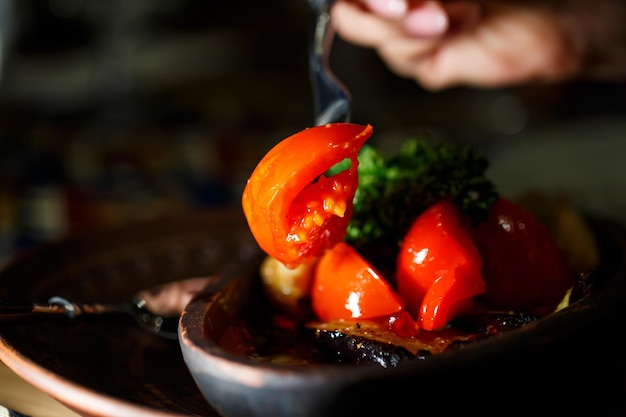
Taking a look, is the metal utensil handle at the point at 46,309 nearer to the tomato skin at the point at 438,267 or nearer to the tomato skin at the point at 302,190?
the tomato skin at the point at 302,190

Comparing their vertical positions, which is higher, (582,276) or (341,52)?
(582,276)

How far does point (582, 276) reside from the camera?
99cm

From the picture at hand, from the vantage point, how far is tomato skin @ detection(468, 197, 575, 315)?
1.08m

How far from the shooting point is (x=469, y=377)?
755 mm

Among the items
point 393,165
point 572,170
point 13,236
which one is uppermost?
point 393,165

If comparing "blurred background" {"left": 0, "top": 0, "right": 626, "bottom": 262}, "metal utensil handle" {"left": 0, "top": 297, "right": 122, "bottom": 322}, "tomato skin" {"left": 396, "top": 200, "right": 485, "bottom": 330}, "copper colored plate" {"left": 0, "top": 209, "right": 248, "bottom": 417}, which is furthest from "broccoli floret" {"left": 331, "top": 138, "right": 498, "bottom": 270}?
"blurred background" {"left": 0, "top": 0, "right": 626, "bottom": 262}

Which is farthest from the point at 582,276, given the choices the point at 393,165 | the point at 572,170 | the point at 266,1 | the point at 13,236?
the point at 266,1

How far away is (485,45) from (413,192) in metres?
0.97

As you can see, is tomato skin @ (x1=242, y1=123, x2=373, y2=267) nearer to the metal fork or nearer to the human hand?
the metal fork

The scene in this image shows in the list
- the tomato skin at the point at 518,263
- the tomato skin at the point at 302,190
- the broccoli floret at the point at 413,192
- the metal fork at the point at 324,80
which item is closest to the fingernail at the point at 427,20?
the metal fork at the point at 324,80

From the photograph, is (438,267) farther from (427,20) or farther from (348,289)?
(427,20)

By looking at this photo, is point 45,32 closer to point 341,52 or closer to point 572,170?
point 341,52

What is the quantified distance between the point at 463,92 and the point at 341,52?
0.95 metres

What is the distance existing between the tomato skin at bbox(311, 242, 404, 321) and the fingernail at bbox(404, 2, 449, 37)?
0.66 metres
